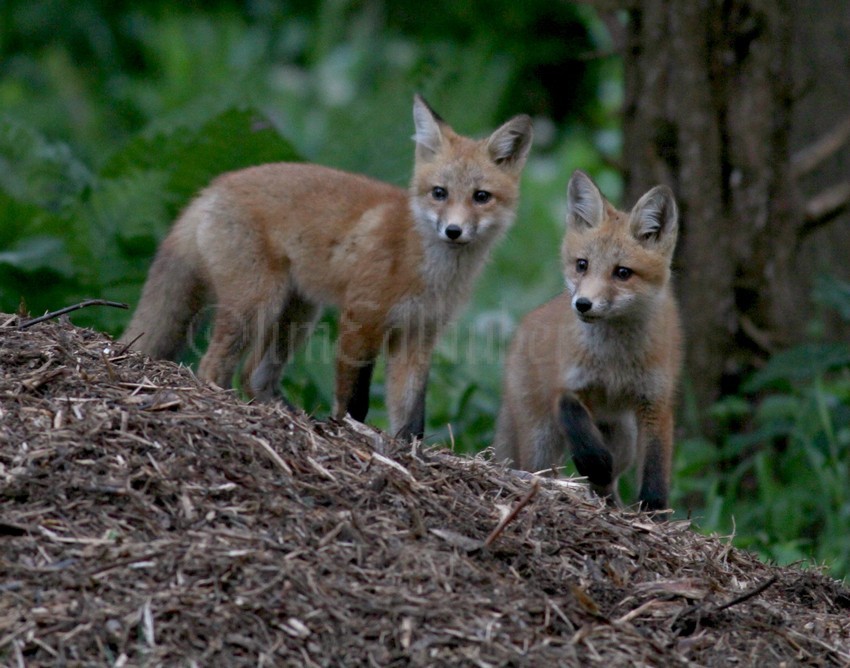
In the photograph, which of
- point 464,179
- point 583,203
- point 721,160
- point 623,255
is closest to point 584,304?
point 623,255

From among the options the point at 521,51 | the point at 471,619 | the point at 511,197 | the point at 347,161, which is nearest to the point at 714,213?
the point at 511,197

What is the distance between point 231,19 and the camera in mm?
13961

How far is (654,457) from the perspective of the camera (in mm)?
5457

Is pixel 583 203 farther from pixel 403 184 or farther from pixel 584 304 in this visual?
pixel 403 184

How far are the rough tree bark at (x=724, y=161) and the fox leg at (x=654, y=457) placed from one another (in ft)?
6.38

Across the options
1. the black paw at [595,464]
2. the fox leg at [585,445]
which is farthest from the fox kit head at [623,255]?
the black paw at [595,464]

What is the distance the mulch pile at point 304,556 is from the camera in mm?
2910

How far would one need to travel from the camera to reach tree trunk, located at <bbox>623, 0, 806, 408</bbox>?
23.5 feet

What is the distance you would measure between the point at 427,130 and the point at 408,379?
1.40m

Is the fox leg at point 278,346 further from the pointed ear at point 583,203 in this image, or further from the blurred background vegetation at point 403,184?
the pointed ear at point 583,203

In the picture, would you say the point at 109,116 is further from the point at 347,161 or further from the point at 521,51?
the point at 347,161

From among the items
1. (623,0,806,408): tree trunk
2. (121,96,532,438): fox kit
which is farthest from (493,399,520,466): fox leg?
(623,0,806,408): tree trunk

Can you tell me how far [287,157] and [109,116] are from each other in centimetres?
724

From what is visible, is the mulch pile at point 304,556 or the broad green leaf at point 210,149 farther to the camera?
the broad green leaf at point 210,149
